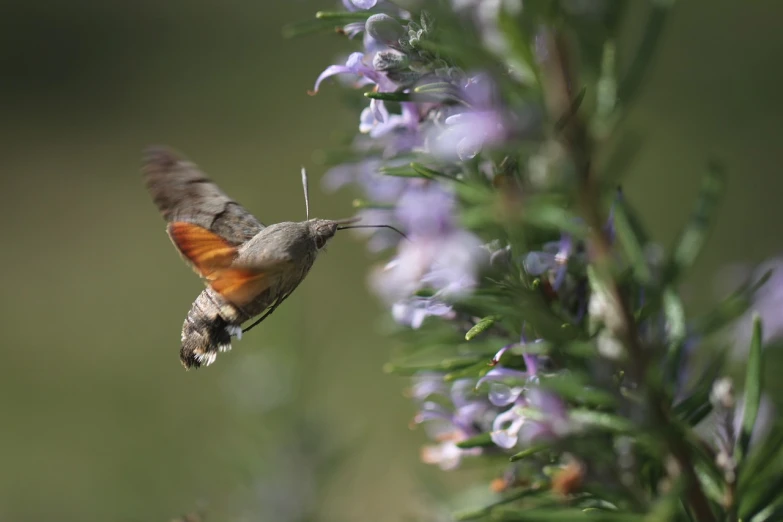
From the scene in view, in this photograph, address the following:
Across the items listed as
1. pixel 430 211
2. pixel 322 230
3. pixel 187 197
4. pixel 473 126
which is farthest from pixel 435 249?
pixel 187 197

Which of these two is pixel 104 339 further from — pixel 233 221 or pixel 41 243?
pixel 233 221

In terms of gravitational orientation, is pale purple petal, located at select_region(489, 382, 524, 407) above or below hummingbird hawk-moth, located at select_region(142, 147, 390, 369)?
below

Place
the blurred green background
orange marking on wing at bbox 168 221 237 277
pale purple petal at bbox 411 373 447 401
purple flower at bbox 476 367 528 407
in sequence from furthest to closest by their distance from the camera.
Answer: the blurred green background → orange marking on wing at bbox 168 221 237 277 → pale purple petal at bbox 411 373 447 401 → purple flower at bbox 476 367 528 407

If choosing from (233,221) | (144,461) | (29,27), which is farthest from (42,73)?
(233,221)

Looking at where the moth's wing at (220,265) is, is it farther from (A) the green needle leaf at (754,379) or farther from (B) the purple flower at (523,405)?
(A) the green needle leaf at (754,379)

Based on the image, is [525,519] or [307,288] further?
[307,288]

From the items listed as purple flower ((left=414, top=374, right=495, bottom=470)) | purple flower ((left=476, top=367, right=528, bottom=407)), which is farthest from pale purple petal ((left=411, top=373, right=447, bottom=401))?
purple flower ((left=476, top=367, right=528, bottom=407))

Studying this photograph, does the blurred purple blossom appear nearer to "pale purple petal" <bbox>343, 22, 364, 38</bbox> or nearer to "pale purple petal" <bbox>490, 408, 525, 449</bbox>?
"pale purple petal" <bbox>490, 408, 525, 449</bbox>
